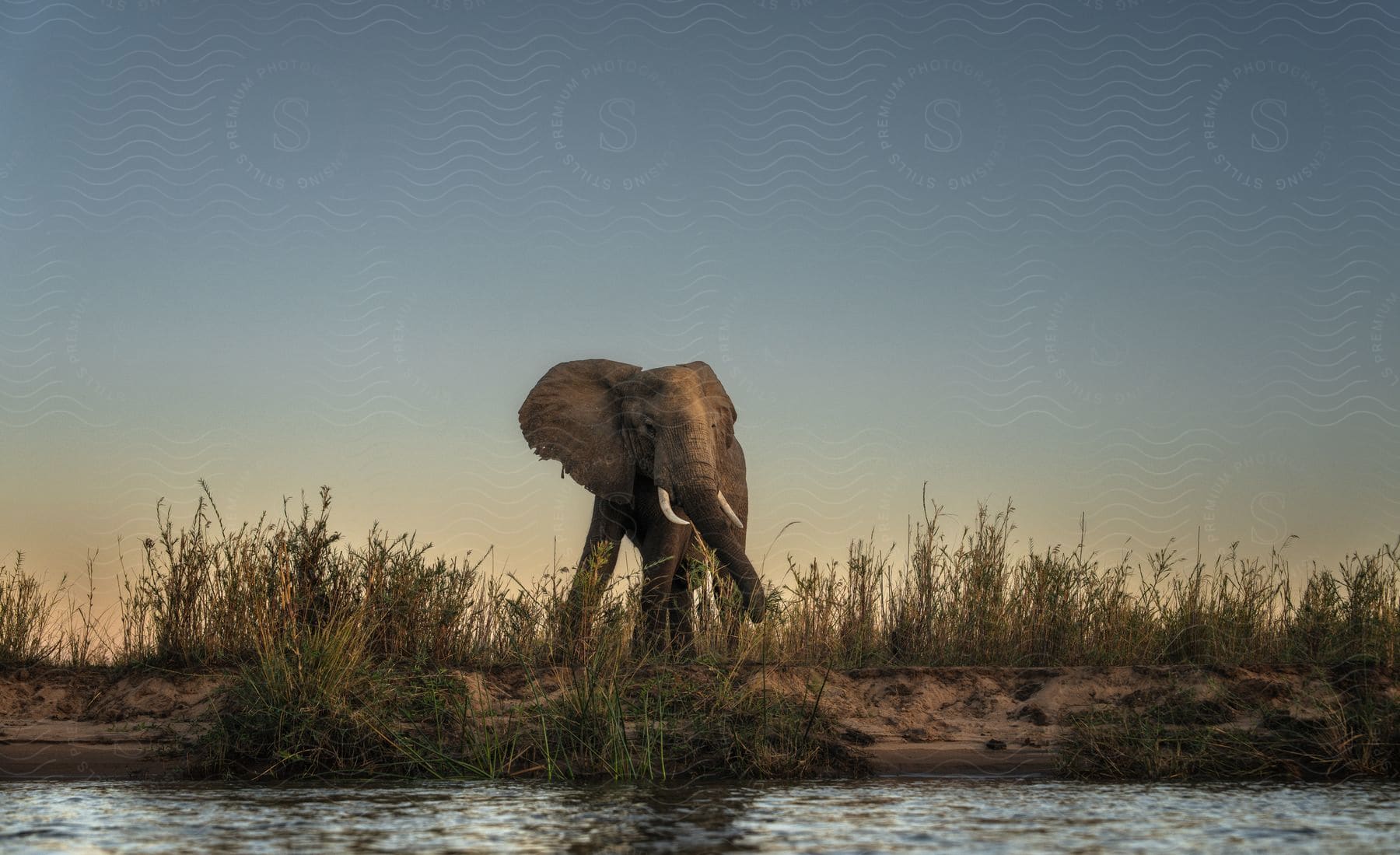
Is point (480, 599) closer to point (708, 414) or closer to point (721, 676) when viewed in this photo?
point (721, 676)

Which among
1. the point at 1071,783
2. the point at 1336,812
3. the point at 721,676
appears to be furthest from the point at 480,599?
the point at 1336,812

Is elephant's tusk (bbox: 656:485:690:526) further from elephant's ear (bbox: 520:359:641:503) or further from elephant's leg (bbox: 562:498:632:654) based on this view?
elephant's leg (bbox: 562:498:632:654)

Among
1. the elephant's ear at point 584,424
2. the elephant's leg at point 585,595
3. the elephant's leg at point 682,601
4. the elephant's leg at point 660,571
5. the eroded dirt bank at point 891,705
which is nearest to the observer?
the eroded dirt bank at point 891,705

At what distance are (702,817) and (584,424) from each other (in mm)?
7110

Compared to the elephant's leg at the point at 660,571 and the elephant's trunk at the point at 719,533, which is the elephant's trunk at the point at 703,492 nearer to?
the elephant's trunk at the point at 719,533

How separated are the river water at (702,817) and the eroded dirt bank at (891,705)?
61 centimetres

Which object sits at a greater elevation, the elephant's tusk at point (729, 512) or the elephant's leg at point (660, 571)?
the elephant's tusk at point (729, 512)

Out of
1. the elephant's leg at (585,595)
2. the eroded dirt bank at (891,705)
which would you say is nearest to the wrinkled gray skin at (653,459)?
the elephant's leg at (585,595)

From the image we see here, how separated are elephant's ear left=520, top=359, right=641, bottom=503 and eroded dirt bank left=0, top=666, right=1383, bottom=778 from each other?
3.48 m

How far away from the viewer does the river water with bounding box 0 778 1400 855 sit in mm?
5797

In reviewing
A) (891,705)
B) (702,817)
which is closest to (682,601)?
(891,705)

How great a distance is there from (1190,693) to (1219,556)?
2924 mm

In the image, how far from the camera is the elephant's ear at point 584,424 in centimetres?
1286

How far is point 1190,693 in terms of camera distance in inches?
363
